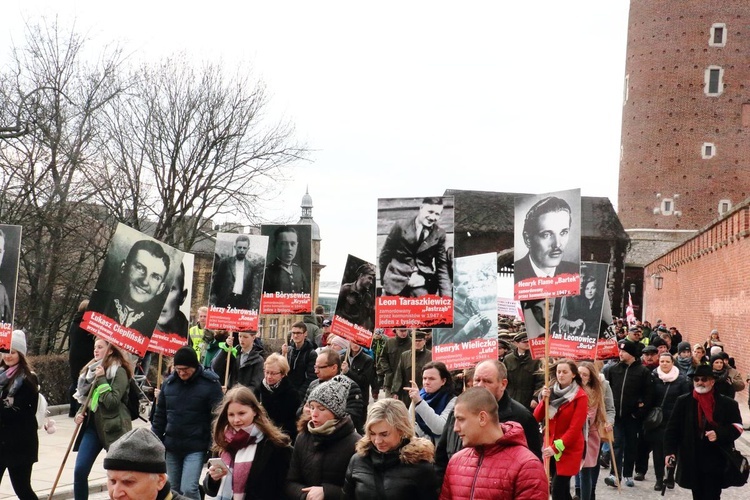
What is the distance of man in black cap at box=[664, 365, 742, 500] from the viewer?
841 centimetres

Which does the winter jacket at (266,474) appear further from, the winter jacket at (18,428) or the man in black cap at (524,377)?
the man in black cap at (524,377)

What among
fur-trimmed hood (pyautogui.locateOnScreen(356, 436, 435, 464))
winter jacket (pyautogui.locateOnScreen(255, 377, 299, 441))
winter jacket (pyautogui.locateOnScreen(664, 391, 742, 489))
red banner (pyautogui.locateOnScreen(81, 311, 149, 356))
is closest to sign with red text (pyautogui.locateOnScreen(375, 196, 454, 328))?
winter jacket (pyautogui.locateOnScreen(255, 377, 299, 441))

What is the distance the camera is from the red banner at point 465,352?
31.0 feet

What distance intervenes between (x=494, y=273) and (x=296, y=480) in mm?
4883

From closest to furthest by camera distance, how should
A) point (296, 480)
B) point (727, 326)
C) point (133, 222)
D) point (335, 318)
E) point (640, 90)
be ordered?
point (296, 480)
point (335, 318)
point (727, 326)
point (133, 222)
point (640, 90)

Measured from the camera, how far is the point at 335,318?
12.5 metres

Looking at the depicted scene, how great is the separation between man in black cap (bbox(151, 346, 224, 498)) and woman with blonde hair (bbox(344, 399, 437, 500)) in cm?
276

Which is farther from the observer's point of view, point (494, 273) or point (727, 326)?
point (727, 326)

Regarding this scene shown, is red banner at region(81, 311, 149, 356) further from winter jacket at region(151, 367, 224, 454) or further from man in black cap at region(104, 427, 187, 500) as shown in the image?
man in black cap at region(104, 427, 187, 500)

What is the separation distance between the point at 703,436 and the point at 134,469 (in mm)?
6353

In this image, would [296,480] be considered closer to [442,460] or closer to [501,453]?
[442,460]

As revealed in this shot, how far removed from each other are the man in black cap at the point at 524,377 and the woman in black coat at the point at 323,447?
521cm

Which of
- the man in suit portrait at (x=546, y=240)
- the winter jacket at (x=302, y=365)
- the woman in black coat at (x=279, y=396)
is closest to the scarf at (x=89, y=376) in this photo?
the woman in black coat at (x=279, y=396)

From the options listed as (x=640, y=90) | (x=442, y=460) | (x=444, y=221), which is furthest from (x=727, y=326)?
(x=640, y=90)
